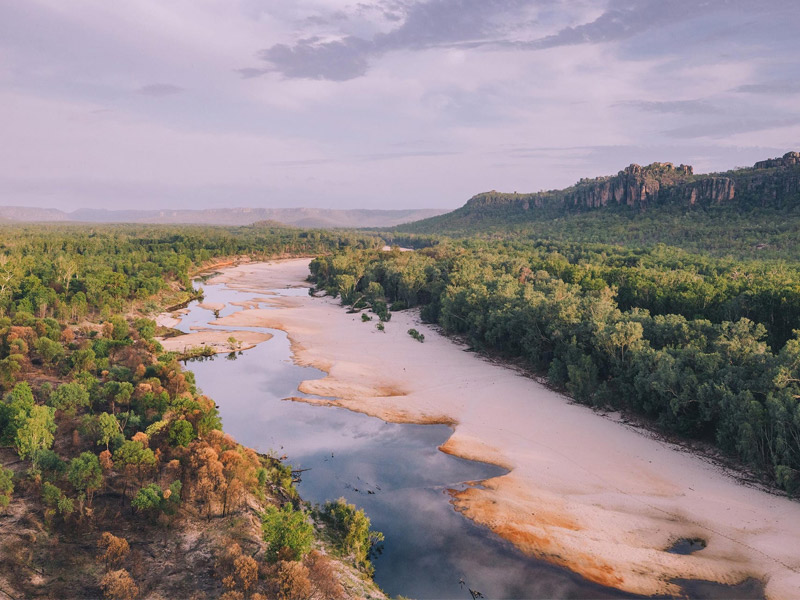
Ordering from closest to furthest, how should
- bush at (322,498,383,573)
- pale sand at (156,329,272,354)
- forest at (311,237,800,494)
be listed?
bush at (322,498,383,573), forest at (311,237,800,494), pale sand at (156,329,272,354)

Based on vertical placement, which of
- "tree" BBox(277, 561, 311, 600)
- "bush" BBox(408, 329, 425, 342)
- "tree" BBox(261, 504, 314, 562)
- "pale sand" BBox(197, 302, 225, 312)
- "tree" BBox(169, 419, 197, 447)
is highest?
"pale sand" BBox(197, 302, 225, 312)

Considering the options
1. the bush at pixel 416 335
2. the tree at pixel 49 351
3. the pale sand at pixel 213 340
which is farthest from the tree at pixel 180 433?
the bush at pixel 416 335

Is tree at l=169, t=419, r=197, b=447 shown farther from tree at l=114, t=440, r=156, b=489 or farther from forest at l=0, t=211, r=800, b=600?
tree at l=114, t=440, r=156, b=489

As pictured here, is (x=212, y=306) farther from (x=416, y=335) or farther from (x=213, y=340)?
(x=416, y=335)

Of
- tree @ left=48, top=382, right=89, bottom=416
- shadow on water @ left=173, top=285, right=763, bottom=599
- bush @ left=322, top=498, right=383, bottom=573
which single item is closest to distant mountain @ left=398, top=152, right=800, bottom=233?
shadow on water @ left=173, top=285, right=763, bottom=599

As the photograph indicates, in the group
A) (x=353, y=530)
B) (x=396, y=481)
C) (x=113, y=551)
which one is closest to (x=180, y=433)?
(x=113, y=551)

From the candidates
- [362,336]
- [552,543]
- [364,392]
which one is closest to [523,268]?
[362,336]

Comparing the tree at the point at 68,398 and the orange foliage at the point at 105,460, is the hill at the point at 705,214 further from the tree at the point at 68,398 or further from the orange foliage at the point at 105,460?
the tree at the point at 68,398
